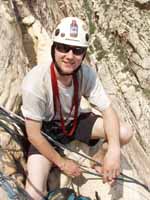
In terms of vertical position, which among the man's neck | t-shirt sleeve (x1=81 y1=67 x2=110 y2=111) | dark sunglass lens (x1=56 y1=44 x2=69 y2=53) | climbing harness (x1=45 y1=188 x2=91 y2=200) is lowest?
climbing harness (x1=45 y1=188 x2=91 y2=200)

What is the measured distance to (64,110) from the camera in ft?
15.3

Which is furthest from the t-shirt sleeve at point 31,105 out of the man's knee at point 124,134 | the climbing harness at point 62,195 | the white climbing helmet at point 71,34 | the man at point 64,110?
the man's knee at point 124,134

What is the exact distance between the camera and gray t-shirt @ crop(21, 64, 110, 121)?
4.31m

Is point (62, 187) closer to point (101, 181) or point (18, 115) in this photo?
point (101, 181)

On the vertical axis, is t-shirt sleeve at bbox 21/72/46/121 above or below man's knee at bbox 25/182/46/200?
above

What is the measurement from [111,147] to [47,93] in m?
0.83

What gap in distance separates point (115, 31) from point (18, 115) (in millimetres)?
6285

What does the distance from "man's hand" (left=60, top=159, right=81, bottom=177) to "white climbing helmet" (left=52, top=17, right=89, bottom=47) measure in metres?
1.15

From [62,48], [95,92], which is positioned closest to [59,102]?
[95,92]

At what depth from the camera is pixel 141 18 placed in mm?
10516

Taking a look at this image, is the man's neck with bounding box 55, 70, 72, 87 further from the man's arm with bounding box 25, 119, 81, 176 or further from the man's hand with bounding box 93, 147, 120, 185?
the man's hand with bounding box 93, 147, 120, 185

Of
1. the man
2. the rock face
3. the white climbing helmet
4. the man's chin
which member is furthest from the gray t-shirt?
the rock face

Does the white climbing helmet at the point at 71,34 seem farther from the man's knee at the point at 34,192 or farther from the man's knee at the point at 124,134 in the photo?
the man's knee at the point at 34,192

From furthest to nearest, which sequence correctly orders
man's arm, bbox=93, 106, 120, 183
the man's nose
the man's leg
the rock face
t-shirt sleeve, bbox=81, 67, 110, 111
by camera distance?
the rock face → t-shirt sleeve, bbox=81, 67, 110, 111 → man's arm, bbox=93, 106, 120, 183 → the man's leg → the man's nose
